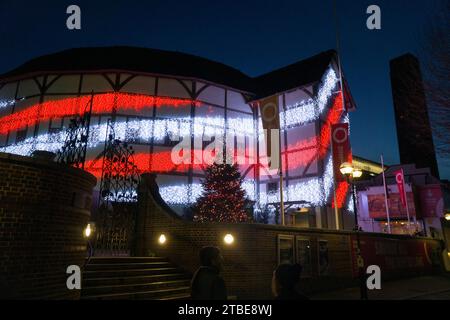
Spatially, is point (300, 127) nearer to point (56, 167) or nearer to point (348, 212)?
point (348, 212)

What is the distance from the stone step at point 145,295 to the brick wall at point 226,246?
3.58 feet

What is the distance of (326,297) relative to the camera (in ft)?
36.8

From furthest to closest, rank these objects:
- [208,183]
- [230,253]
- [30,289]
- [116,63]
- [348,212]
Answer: [348,212], [116,63], [208,183], [230,253], [30,289]

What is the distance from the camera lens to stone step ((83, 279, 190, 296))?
7.64m

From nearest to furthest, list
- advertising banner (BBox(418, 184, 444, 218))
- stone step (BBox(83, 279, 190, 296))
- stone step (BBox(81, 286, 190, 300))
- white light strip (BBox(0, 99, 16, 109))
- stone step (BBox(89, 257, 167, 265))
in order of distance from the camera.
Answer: stone step (BBox(81, 286, 190, 300))
stone step (BBox(83, 279, 190, 296))
stone step (BBox(89, 257, 167, 265))
white light strip (BBox(0, 99, 16, 109))
advertising banner (BBox(418, 184, 444, 218))

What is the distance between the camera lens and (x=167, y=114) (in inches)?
920

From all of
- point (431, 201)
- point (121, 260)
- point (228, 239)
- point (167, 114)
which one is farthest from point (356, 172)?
point (431, 201)

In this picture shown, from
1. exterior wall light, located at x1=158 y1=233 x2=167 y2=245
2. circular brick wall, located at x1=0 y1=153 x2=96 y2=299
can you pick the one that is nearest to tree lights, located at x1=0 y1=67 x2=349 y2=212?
exterior wall light, located at x1=158 y1=233 x2=167 y2=245

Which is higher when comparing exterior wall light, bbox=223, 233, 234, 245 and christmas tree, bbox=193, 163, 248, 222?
christmas tree, bbox=193, 163, 248, 222

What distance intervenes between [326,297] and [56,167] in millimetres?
9266

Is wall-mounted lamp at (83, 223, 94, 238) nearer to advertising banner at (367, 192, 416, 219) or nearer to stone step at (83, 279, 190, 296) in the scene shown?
stone step at (83, 279, 190, 296)

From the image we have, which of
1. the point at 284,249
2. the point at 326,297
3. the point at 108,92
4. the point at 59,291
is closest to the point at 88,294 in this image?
the point at 59,291

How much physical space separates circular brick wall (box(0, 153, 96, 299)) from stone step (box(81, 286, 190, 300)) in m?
0.90

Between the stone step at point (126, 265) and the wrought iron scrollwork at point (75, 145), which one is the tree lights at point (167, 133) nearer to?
the wrought iron scrollwork at point (75, 145)
